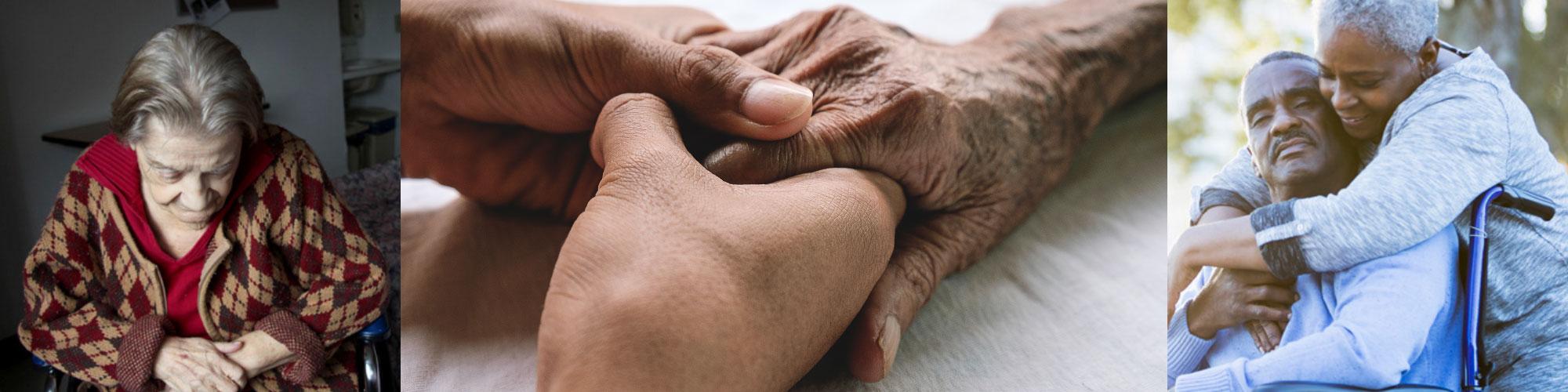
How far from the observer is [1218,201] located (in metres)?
1.37

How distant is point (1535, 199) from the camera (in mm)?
1296

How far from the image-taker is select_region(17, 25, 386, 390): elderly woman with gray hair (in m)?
1.23

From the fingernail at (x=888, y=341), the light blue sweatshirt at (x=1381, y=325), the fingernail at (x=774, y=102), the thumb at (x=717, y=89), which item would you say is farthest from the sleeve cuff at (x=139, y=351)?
the light blue sweatshirt at (x=1381, y=325)

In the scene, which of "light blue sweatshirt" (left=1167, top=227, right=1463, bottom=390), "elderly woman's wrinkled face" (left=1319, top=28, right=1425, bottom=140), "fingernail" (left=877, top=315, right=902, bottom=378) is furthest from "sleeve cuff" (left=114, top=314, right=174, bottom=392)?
"elderly woman's wrinkled face" (left=1319, top=28, right=1425, bottom=140)

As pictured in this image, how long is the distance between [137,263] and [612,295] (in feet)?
2.30

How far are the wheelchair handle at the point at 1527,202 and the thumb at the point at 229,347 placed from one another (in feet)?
5.25

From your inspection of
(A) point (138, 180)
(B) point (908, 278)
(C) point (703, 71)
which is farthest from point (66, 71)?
(B) point (908, 278)

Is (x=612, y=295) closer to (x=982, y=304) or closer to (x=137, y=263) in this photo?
(x=982, y=304)

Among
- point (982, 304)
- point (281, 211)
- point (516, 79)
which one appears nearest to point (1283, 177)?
point (982, 304)

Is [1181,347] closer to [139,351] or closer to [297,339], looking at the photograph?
[297,339]

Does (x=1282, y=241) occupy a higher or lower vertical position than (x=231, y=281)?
higher

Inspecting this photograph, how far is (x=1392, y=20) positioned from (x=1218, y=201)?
31 cm

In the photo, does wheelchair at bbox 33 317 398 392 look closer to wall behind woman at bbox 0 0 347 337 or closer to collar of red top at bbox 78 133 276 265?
collar of red top at bbox 78 133 276 265

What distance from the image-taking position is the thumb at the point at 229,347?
1308 millimetres
